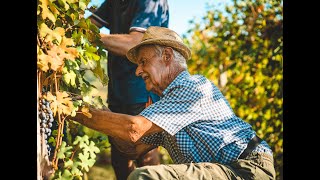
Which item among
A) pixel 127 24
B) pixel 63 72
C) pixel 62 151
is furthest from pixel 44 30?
pixel 127 24

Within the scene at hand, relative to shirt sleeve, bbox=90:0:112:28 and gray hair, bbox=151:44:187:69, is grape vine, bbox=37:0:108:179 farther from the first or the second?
shirt sleeve, bbox=90:0:112:28

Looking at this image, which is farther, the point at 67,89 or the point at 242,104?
the point at 242,104

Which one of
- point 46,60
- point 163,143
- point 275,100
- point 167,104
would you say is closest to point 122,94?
point 163,143

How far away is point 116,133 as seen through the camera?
10.4 ft

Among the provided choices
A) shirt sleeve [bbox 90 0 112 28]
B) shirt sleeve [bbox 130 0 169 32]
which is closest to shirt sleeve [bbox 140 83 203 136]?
shirt sleeve [bbox 130 0 169 32]

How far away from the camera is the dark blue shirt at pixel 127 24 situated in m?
4.25

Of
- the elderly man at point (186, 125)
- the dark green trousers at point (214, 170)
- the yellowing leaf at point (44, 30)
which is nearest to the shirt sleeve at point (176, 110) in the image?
the elderly man at point (186, 125)

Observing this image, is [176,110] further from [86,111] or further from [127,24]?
[127,24]

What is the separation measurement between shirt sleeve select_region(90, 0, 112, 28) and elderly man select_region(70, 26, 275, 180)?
1.10 metres

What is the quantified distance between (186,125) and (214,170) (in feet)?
1.04

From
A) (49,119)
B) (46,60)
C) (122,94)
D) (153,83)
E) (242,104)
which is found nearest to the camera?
(46,60)
